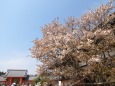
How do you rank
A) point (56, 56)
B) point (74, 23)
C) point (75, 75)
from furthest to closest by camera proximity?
point (74, 23)
point (56, 56)
point (75, 75)

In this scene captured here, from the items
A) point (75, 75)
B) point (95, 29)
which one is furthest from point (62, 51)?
point (95, 29)

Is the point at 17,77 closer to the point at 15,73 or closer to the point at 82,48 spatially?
the point at 15,73

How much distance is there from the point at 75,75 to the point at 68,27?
445 centimetres

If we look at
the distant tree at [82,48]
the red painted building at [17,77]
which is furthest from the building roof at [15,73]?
the distant tree at [82,48]

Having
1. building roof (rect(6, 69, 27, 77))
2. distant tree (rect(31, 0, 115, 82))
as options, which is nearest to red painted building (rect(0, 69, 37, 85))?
building roof (rect(6, 69, 27, 77))

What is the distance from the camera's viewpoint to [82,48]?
11758 millimetres

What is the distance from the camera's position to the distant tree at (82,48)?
425 inches

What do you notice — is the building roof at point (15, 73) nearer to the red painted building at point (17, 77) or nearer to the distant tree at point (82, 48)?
the red painted building at point (17, 77)

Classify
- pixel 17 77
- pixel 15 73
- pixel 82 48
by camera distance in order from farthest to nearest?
pixel 15 73
pixel 17 77
pixel 82 48

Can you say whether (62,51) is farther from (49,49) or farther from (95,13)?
(95,13)

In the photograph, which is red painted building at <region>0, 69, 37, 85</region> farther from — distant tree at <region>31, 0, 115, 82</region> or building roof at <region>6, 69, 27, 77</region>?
distant tree at <region>31, 0, 115, 82</region>

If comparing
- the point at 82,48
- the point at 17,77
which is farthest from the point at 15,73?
the point at 82,48

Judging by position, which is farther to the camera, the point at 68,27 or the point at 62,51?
the point at 68,27

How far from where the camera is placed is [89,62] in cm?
1069
